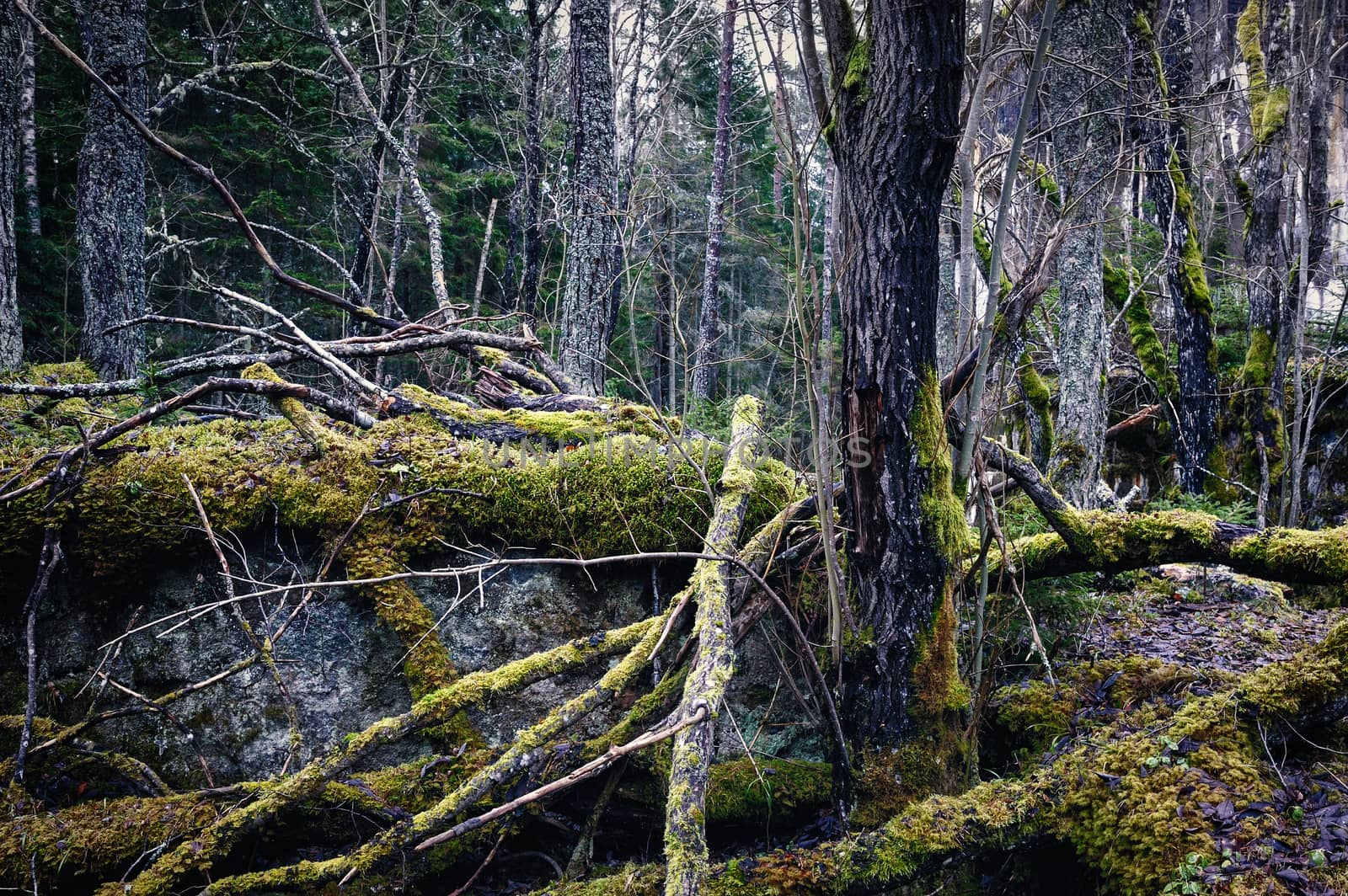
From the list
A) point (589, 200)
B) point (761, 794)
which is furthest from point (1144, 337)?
point (761, 794)

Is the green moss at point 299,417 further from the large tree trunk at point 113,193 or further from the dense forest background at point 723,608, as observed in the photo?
the large tree trunk at point 113,193

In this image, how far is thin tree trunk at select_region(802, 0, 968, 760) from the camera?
Answer: 280 cm

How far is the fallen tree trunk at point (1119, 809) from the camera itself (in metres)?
2.45

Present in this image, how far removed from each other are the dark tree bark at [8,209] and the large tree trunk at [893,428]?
746 cm

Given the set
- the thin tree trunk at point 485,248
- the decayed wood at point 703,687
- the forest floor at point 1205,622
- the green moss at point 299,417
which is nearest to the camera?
the decayed wood at point 703,687

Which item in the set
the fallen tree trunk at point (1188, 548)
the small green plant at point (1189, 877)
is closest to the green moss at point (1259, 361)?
the fallen tree trunk at point (1188, 548)

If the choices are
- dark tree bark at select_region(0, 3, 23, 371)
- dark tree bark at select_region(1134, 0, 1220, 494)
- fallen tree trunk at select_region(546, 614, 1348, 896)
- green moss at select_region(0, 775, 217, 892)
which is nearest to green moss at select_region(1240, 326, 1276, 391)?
dark tree bark at select_region(1134, 0, 1220, 494)

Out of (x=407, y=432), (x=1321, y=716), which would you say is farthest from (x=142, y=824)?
(x=1321, y=716)

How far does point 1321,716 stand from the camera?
9.13ft

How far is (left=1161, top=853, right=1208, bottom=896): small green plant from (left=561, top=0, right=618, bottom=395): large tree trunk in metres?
4.66

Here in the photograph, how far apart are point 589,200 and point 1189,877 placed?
559 cm

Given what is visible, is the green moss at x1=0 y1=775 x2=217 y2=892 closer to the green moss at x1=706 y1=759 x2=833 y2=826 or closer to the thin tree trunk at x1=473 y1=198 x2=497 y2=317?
the green moss at x1=706 y1=759 x2=833 y2=826

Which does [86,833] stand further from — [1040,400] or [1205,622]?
[1040,400]

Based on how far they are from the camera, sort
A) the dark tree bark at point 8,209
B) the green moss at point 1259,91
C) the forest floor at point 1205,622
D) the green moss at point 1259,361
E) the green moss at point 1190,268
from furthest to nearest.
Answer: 1. the green moss at point 1190,268
2. the green moss at point 1259,361
3. the green moss at point 1259,91
4. the dark tree bark at point 8,209
5. the forest floor at point 1205,622
